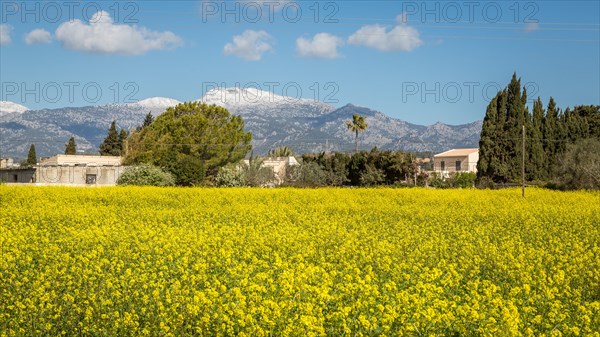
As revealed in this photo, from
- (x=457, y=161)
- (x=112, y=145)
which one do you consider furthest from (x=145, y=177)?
(x=457, y=161)

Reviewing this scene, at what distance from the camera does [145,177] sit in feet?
146

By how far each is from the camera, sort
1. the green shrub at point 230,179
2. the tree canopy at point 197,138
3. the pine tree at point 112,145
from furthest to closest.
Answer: the pine tree at point 112,145 < the tree canopy at point 197,138 < the green shrub at point 230,179

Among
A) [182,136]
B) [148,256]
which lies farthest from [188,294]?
[182,136]

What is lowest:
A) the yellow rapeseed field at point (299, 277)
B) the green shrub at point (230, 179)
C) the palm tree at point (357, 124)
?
the yellow rapeseed field at point (299, 277)

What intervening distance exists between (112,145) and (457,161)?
2195 inches

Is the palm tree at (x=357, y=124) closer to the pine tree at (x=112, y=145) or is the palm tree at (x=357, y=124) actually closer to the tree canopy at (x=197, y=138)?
the tree canopy at (x=197, y=138)

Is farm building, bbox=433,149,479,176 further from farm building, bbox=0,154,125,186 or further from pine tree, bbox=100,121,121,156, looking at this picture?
farm building, bbox=0,154,125,186

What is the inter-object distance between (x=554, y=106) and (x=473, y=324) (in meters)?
60.5

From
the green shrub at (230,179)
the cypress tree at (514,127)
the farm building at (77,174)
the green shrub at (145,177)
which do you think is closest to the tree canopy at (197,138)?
the farm building at (77,174)

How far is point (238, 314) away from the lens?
286 inches

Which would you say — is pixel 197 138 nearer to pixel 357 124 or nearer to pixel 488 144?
pixel 488 144

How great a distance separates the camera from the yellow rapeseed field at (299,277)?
24.0 ft

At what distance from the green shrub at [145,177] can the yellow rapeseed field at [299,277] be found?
74.3ft

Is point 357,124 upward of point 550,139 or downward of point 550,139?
upward
